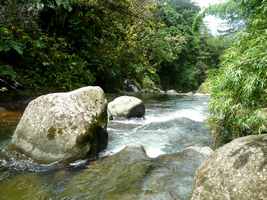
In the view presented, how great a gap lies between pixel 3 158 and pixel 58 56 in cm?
762

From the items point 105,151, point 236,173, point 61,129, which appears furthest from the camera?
point 105,151

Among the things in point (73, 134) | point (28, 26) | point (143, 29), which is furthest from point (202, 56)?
point (73, 134)

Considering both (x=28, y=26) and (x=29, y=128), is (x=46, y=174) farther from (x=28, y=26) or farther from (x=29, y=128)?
(x=28, y=26)

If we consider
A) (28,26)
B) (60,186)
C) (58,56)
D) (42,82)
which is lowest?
(60,186)

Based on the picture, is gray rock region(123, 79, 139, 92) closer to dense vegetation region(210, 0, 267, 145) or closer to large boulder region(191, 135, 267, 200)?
dense vegetation region(210, 0, 267, 145)

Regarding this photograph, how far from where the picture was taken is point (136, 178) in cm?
543

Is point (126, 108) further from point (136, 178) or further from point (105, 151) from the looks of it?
point (136, 178)

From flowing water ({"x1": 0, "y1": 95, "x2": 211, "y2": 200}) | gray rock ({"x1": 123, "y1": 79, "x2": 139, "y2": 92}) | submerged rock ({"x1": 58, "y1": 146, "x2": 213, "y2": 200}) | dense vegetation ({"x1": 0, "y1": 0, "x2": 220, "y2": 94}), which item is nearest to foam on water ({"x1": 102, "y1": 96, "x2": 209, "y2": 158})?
flowing water ({"x1": 0, "y1": 95, "x2": 211, "y2": 200})

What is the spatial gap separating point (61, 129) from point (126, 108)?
4392 millimetres

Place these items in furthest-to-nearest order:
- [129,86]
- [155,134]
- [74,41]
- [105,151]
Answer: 1. [129,86]
2. [74,41]
3. [155,134]
4. [105,151]

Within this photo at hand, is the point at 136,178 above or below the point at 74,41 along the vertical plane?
below

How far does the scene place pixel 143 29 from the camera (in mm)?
17234

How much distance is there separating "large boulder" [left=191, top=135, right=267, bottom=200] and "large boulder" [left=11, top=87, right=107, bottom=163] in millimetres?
2732

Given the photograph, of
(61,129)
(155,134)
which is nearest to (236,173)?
(61,129)
